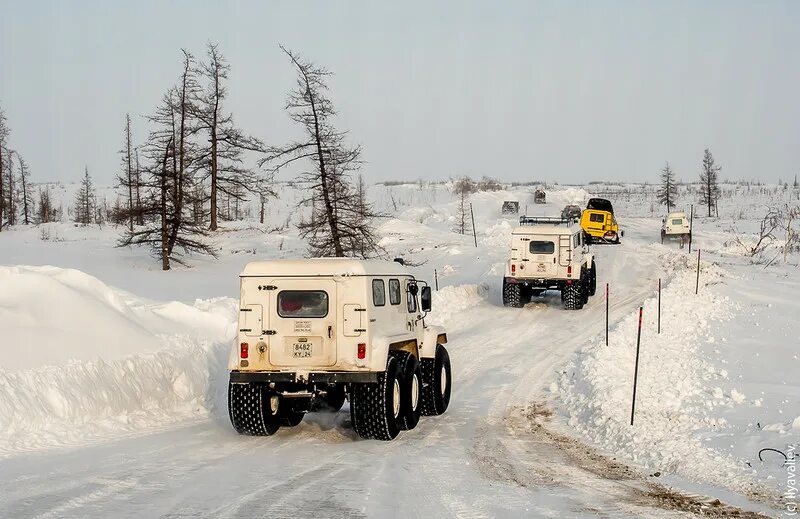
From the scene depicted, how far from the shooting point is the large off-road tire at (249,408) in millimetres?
10750

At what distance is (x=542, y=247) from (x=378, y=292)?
55.4ft

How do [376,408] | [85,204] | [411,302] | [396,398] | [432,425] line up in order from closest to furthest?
[376,408] → [396,398] → [432,425] → [411,302] → [85,204]

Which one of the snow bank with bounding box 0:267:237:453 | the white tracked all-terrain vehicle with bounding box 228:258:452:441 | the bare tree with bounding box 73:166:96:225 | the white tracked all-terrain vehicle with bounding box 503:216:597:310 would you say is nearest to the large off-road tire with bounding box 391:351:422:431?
the white tracked all-terrain vehicle with bounding box 228:258:452:441

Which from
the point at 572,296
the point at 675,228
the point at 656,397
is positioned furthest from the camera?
the point at 675,228

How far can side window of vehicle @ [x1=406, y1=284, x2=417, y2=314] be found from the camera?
12484 mm

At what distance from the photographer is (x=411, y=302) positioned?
12609 mm

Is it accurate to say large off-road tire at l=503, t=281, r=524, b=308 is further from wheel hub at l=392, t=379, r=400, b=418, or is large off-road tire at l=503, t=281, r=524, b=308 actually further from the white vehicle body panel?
the white vehicle body panel

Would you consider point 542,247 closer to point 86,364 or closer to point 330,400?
point 330,400

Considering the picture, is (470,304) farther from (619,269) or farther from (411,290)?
(411,290)

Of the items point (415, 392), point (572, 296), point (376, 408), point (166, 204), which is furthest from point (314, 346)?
point (166, 204)

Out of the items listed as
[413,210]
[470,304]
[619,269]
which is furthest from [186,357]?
[413,210]

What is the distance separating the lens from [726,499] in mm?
7520

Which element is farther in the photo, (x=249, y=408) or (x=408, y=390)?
(x=408, y=390)

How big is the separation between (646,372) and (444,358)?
3.99 meters
